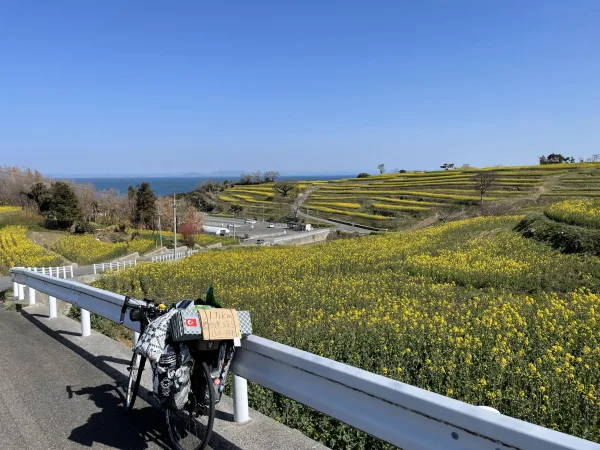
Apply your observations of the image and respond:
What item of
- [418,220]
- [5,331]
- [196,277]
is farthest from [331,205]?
[5,331]

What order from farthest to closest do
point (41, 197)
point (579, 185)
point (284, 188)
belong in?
point (284, 188)
point (579, 185)
point (41, 197)

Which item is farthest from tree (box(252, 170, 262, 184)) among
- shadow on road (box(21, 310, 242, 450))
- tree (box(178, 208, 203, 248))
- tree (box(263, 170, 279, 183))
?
shadow on road (box(21, 310, 242, 450))

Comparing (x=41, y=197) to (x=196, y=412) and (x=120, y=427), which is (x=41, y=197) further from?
(x=196, y=412)

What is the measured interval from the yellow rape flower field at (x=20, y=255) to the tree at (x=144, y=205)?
20833 millimetres

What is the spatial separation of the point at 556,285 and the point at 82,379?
37.8ft

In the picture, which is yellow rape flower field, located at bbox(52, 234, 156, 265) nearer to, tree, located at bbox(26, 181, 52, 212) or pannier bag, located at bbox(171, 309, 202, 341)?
tree, located at bbox(26, 181, 52, 212)

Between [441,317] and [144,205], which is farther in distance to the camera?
[144,205]

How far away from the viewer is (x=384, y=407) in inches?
109

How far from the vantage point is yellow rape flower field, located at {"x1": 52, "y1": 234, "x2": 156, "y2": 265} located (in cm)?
3472

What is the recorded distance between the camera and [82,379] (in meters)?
5.25

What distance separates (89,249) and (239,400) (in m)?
37.9

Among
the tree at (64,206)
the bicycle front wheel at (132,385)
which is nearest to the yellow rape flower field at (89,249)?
the tree at (64,206)

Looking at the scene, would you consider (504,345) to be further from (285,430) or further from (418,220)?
(418,220)

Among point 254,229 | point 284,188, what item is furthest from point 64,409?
point 284,188
